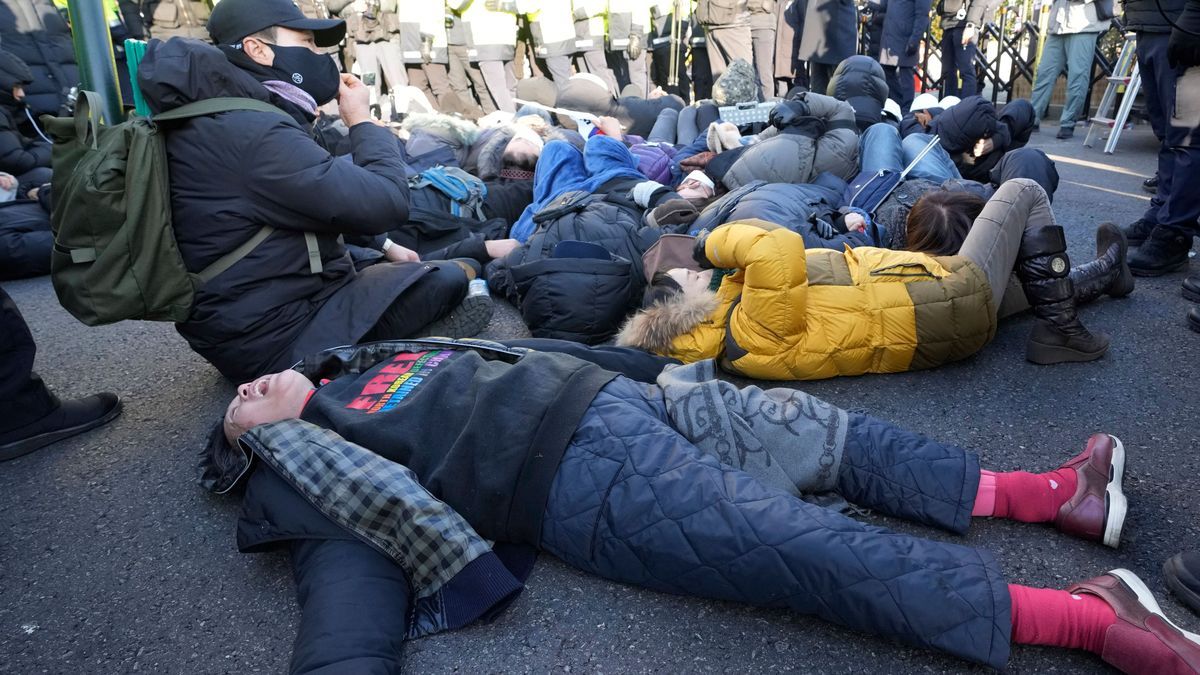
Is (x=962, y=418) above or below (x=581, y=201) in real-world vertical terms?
below

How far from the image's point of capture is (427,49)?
1053 cm

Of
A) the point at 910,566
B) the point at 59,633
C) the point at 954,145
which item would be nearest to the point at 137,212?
the point at 59,633

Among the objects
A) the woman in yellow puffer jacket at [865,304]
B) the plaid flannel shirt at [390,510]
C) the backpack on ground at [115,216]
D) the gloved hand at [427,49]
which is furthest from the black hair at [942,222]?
the gloved hand at [427,49]

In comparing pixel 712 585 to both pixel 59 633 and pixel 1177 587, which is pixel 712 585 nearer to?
pixel 1177 587

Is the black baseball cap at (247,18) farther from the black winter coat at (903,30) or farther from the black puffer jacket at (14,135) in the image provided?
the black winter coat at (903,30)

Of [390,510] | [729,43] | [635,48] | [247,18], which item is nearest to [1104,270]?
[390,510]

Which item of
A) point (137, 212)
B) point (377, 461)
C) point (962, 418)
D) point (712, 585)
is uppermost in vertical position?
point (137, 212)

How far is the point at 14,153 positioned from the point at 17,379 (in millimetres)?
3741

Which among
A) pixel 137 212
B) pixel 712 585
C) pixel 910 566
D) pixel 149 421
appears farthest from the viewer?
pixel 149 421

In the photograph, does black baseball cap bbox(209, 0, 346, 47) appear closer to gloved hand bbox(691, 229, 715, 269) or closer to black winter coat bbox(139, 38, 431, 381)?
black winter coat bbox(139, 38, 431, 381)

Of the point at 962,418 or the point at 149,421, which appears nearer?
the point at 962,418

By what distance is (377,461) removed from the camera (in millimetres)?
1762

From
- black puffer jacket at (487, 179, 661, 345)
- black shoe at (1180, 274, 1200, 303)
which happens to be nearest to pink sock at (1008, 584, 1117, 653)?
black puffer jacket at (487, 179, 661, 345)

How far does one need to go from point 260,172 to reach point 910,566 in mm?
2134
